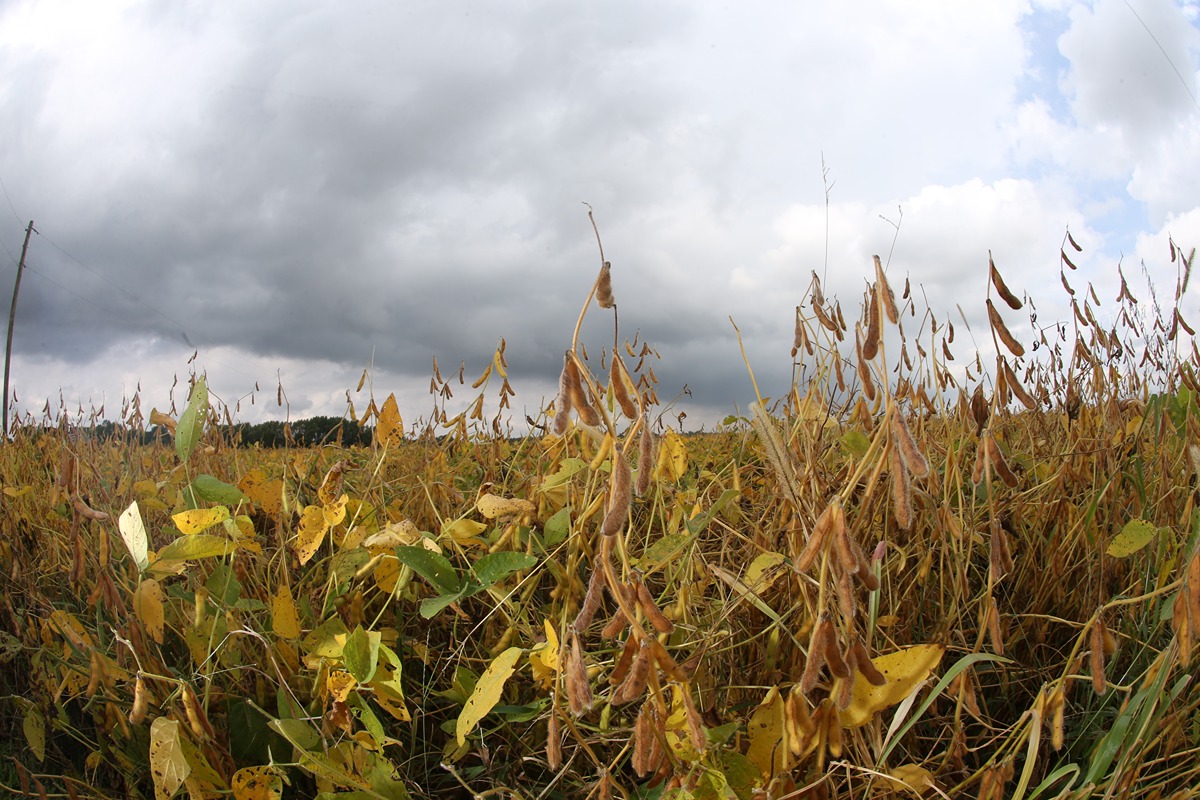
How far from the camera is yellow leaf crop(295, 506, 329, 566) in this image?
4.16 ft

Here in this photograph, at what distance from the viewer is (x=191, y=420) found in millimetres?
1378

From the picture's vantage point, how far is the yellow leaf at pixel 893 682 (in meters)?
0.89

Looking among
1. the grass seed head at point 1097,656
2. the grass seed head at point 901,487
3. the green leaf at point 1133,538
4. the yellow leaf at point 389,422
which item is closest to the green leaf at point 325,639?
the yellow leaf at point 389,422

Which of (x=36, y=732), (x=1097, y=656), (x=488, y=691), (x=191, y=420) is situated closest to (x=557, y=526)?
(x=488, y=691)

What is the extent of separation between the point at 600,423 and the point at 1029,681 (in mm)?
962

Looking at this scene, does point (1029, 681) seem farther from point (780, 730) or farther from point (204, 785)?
point (204, 785)

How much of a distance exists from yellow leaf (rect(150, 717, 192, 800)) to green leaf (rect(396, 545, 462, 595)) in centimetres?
37

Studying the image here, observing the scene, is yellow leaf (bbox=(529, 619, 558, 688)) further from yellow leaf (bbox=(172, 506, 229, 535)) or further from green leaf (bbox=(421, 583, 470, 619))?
yellow leaf (bbox=(172, 506, 229, 535))

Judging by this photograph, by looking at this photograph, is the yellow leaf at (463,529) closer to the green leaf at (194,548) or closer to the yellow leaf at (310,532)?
the yellow leaf at (310,532)

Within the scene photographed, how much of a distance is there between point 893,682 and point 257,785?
0.86m

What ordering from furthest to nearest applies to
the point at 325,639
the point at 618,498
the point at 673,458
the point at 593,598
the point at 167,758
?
the point at 673,458
the point at 325,639
the point at 167,758
the point at 593,598
the point at 618,498

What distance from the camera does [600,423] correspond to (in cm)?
78

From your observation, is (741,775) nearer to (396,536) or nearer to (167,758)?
(396,536)

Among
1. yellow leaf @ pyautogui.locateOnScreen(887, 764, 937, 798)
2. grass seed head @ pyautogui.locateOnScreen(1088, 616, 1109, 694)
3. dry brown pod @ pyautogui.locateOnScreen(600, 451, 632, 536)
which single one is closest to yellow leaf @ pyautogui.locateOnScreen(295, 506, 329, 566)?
dry brown pod @ pyautogui.locateOnScreen(600, 451, 632, 536)
